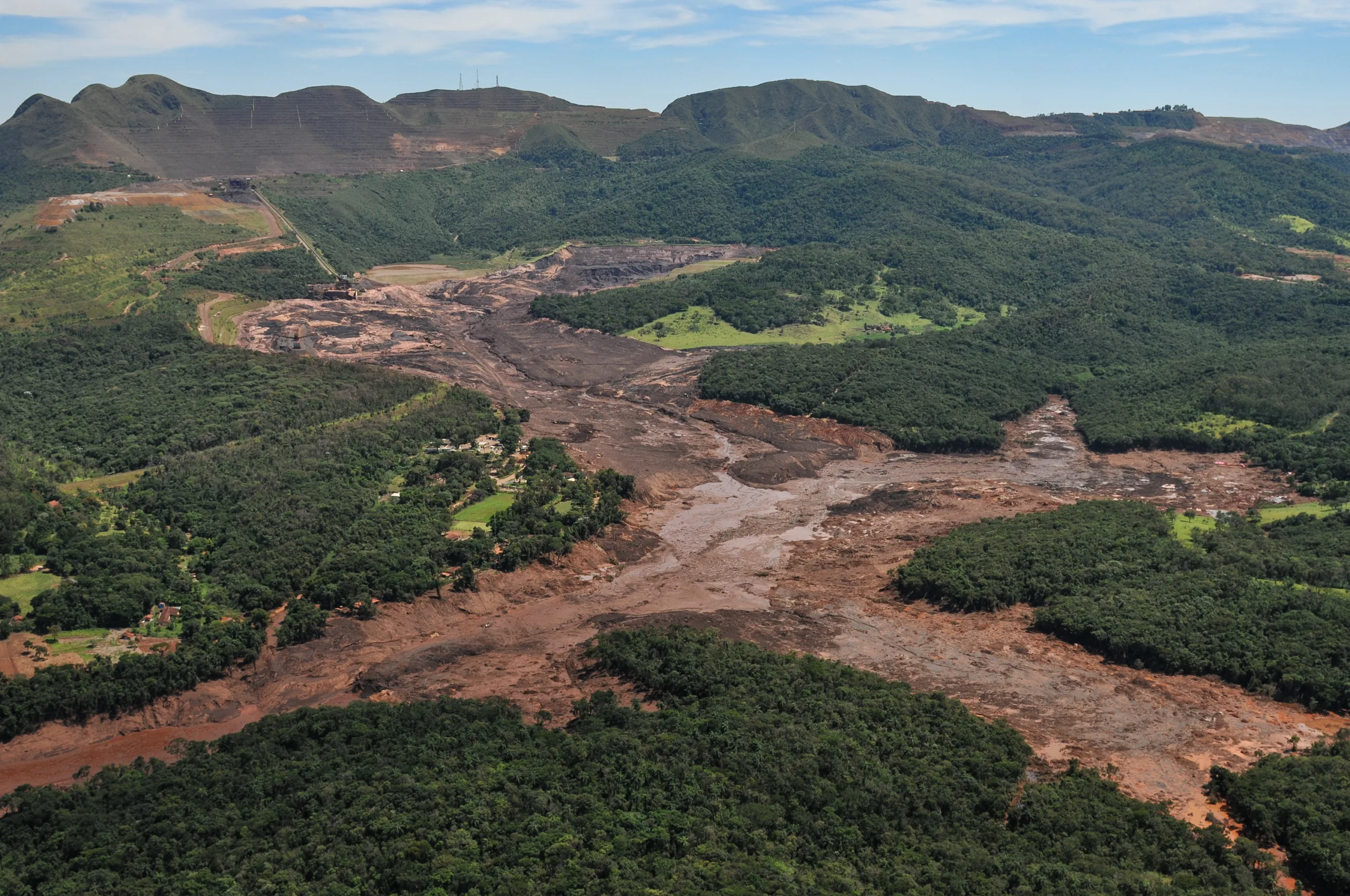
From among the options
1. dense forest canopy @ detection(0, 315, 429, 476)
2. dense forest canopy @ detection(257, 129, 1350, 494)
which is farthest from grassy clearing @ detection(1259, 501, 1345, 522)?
dense forest canopy @ detection(0, 315, 429, 476)

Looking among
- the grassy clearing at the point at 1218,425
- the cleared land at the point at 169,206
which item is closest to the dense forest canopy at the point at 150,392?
the cleared land at the point at 169,206

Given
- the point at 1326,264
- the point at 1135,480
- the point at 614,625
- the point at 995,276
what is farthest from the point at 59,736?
the point at 1326,264

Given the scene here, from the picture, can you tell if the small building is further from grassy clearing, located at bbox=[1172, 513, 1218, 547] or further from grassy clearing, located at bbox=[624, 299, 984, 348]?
grassy clearing, located at bbox=[1172, 513, 1218, 547]

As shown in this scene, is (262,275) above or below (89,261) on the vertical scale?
below

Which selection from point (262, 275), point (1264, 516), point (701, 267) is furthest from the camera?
point (701, 267)

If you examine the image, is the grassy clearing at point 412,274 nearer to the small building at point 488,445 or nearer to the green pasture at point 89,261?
the green pasture at point 89,261

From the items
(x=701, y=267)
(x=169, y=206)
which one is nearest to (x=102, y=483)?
(x=169, y=206)

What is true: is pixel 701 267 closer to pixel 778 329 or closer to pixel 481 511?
pixel 778 329
